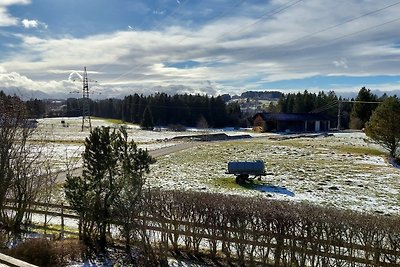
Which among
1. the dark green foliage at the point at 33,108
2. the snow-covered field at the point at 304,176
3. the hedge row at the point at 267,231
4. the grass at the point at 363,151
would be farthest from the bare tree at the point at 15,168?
the grass at the point at 363,151

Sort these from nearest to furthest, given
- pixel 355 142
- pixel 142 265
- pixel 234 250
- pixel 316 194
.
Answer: pixel 142 265 → pixel 234 250 → pixel 316 194 → pixel 355 142

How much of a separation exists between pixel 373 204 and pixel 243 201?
451 inches

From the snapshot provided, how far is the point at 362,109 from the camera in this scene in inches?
3233

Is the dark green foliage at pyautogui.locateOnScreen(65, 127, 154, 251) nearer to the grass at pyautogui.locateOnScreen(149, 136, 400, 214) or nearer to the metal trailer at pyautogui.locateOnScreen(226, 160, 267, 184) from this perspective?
the grass at pyautogui.locateOnScreen(149, 136, 400, 214)

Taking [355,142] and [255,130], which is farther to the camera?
[255,130]

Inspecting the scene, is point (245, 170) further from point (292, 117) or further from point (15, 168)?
point (292, 117)

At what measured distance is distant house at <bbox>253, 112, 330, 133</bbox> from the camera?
300ft

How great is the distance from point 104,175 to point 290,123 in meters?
83.6

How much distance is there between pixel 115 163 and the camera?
12.4 metres

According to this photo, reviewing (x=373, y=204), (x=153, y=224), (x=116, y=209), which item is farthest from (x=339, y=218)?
(x=373, y=204)

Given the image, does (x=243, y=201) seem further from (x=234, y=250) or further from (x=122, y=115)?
(x=122, y=115)

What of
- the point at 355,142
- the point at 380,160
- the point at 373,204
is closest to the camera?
the point at 373,204

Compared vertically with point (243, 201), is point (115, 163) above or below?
above

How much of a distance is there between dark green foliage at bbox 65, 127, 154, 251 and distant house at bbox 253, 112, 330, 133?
8125 cm
